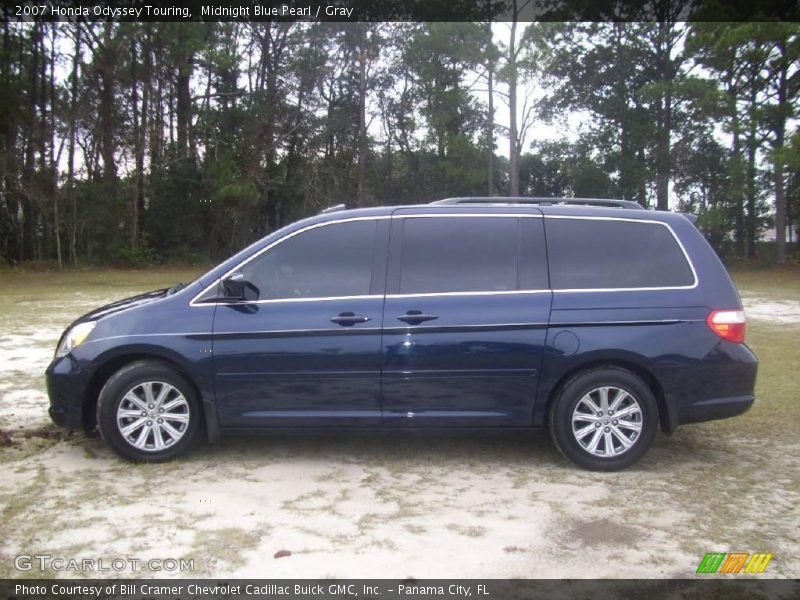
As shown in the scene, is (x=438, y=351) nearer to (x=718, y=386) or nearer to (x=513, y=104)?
(x=718, y=386)

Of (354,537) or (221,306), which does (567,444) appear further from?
(221,306)

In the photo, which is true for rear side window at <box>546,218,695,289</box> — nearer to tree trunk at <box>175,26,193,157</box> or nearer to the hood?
the hood

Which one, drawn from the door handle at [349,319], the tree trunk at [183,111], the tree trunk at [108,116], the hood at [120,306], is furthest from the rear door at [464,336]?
the tree trunk at [183,111]

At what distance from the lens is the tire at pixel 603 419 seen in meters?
4.76

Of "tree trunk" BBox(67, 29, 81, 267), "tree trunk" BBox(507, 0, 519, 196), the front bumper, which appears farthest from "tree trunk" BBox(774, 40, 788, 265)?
"tree trunk" BBox(67, 29, 81, 267)

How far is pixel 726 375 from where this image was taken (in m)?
4.77

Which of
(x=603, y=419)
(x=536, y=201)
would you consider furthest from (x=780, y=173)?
(x=603, y=419)

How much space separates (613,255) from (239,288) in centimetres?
267

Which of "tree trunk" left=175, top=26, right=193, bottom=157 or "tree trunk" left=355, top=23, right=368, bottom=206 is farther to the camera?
"tree trunk" left=355, top=23, right=368, bottom=206

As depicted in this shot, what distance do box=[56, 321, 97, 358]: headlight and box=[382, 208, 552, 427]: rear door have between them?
216cm

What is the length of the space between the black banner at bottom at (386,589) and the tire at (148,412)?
1.61m

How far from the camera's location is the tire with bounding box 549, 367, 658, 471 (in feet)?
15.6

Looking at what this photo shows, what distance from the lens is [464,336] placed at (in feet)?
15.6

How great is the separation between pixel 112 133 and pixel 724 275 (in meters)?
31.9
